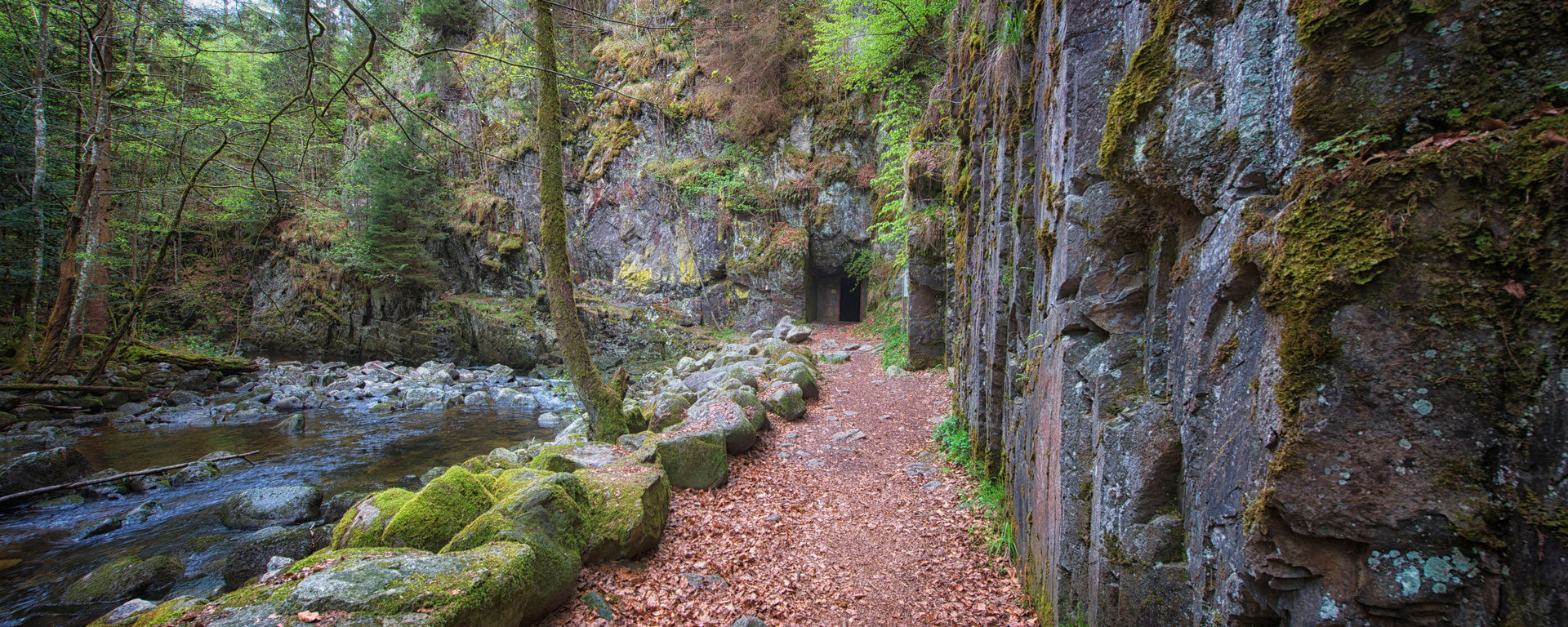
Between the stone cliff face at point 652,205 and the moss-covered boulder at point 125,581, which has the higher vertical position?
the stone cliff face at point 652,205

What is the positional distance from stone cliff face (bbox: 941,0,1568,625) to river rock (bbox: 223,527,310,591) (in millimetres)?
6842

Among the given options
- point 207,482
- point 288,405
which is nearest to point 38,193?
point 288,405

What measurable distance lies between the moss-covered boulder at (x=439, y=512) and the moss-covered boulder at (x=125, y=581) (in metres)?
3.51

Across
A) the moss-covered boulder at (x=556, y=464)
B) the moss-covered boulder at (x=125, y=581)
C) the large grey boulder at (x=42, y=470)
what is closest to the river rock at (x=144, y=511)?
the large grey boulder at (x=42, y=470)

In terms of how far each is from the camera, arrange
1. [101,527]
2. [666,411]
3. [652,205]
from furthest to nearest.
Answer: [652,205] → [666,411] → [101,527]

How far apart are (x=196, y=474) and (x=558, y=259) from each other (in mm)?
6254

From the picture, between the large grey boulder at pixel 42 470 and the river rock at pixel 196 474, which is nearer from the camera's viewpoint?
the large grey boulder at pixel 42 470

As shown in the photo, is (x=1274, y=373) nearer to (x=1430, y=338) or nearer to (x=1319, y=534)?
(x=1430, y=338)

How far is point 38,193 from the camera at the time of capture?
11.9m

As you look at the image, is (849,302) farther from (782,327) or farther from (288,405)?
(288,405)

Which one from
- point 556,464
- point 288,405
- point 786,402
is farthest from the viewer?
point 288,405

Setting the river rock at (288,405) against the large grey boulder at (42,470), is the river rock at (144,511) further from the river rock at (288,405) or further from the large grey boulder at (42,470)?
the river rock at (288,405)

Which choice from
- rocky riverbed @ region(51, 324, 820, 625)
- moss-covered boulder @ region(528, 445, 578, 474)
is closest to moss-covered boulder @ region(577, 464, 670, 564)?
rocky riverbed @ region(51, 324, 820, 625)

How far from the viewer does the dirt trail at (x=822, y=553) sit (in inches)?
148
